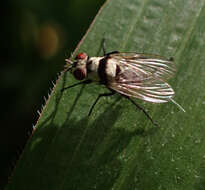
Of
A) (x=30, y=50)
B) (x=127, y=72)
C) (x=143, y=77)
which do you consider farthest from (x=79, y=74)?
(x=30, y=50)

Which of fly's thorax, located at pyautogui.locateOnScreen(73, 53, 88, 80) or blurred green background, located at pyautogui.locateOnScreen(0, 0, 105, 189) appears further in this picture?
blurred green background, located at pyautogui.locateOnScreen(0, 0, 105, 189)

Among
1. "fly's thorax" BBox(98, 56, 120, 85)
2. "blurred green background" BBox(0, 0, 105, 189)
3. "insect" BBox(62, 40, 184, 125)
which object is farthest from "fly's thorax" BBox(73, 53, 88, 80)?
"blurred green background" BBox(0, 0, 105, 189)

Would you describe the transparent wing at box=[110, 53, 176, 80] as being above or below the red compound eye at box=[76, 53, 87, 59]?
below

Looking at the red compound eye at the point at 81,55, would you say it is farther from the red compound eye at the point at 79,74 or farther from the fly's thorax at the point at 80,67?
the red compound eye at the point at 79,74

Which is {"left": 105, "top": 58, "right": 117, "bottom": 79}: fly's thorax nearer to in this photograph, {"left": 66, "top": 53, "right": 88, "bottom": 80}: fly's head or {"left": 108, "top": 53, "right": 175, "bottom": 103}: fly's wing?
{"left": 108, "top": 53, "right": 175, "bottom": 103}: fly's wing

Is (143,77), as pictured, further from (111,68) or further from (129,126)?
(129,126)

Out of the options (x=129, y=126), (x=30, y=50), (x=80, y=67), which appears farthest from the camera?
(x=30, y=50)
